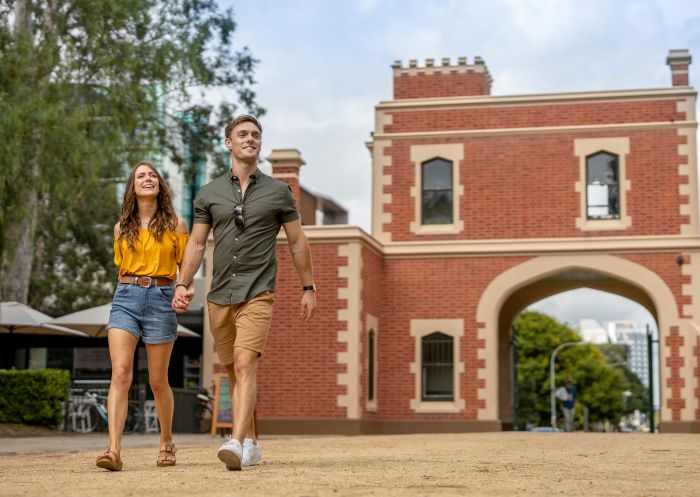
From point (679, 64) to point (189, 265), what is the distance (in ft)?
62.9

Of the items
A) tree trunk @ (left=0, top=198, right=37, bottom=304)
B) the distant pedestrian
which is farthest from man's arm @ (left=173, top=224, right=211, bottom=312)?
the distant pedestrian

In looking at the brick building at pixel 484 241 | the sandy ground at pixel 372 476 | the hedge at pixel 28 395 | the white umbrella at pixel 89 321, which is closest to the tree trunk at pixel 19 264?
the white umbrella at pixel 89 321

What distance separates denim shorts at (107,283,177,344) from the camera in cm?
734

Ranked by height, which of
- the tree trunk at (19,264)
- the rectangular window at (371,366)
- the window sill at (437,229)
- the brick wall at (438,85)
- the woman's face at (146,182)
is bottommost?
the rectangular window at (371,366)

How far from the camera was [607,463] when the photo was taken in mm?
8445

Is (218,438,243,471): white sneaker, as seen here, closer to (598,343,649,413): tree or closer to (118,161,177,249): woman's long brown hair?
(118,161,177,249): woman's long brown hair

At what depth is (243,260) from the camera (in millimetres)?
7422

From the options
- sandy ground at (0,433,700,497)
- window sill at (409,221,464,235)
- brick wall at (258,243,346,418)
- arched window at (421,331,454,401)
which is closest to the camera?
sandy ground at (0,433,700,497)

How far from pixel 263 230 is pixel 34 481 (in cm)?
215

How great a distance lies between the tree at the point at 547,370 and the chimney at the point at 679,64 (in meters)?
39.3

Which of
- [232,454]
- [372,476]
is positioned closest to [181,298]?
[232,454]

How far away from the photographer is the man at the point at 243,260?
7.25m

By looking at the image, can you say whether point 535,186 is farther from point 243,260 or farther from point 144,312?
point 144,312

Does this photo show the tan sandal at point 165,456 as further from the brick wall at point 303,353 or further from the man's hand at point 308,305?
the brick wall at point 303,353
